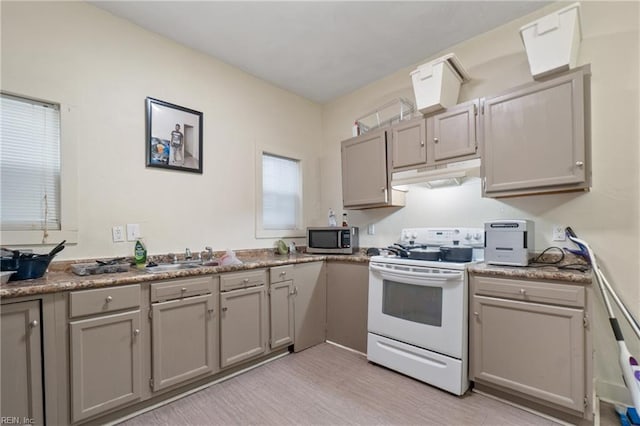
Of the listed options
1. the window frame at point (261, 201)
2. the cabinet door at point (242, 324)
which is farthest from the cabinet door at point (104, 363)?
the window frame at point (261, 201)

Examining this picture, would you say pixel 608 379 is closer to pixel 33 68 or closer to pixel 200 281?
pixel 200 281

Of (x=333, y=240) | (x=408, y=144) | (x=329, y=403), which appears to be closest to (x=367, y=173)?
(x=408, y=144)

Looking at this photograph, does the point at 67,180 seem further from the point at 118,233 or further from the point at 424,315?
the point at 424,315

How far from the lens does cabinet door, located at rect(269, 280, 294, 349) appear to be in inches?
104

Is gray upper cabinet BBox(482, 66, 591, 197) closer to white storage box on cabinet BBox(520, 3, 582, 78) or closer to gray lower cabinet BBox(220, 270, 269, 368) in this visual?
white storage box on cabinet BBox(520, 3, 582, 78)

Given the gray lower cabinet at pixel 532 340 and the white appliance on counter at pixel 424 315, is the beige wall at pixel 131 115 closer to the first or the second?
the white appliance on counter at pixel 424 315

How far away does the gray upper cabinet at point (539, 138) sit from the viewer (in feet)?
6.26

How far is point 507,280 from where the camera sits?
1953 millimetres

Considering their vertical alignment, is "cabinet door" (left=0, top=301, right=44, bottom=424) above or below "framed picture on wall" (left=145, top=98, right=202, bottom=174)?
below

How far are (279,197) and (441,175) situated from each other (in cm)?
193

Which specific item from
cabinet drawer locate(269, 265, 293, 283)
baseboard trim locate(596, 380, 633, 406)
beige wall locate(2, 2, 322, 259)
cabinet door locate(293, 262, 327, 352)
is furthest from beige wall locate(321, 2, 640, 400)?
beige wall locate(2, 2, 322, 259)

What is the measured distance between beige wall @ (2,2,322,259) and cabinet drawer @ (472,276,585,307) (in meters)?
2.23

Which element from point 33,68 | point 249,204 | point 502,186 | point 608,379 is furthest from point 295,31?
point 608,379

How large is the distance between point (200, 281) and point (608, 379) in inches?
115
